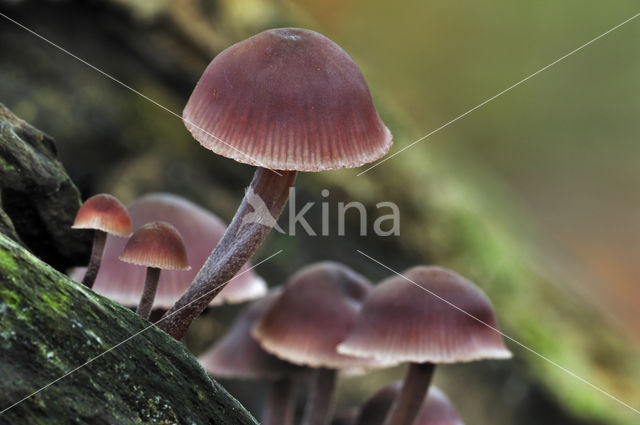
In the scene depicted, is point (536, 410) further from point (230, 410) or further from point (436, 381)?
point (230, 410)

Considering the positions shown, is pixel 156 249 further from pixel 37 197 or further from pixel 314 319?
pixel 314 319

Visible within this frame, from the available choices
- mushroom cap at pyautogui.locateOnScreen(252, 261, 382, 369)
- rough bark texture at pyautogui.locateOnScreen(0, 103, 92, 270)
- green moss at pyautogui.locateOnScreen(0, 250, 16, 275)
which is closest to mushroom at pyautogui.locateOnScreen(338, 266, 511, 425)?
mushroom cap at pyautogui.locateOnScreen(252, 261, 382, 369)

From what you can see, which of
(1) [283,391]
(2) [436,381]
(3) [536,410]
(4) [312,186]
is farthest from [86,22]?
(3) [536,410]

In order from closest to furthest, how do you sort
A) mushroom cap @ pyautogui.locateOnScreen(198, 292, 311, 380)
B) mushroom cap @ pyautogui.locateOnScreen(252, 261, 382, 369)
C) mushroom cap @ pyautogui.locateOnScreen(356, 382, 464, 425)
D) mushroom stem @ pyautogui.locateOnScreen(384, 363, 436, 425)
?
1. mushroom stem @ pyautogui.locateOnScreen(384, 363, 436, 425)
2. mushroom cap @ pyautogui.locateOnScreen(252, 261, 382, 369)
3. mushroom cap @ pyautogui.locateOnScreen(356, 382, 464, 425)
4. mushroom cap @ pyautogui.locateOnScreen(198, 292, 311, 380)

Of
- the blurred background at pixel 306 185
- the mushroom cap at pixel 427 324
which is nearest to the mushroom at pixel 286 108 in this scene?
the mushroom cap at pixel 427 324

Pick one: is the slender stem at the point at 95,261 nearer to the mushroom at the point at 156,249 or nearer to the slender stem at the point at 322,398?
the mushroom at the point at 156,249

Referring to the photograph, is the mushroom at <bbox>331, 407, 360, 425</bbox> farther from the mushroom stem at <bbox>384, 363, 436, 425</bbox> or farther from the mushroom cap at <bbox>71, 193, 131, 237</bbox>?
the mushroom cap at <bbox>71, 193, 131, 237</bbox>
